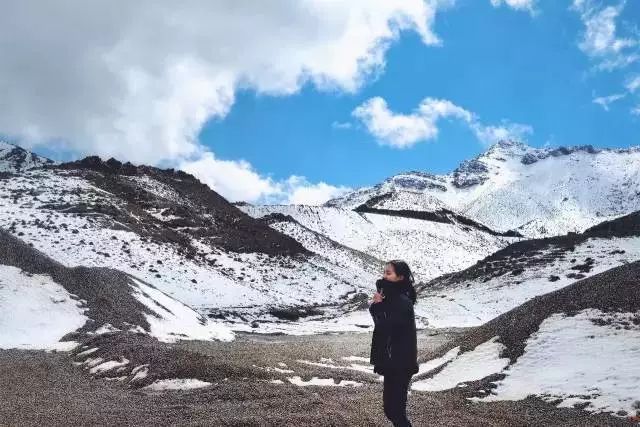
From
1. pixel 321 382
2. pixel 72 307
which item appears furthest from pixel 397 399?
pixel 72 307

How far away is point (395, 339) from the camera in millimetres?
7723

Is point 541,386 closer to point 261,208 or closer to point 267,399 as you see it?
point 267,399

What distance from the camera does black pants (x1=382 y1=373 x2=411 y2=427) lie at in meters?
7.58

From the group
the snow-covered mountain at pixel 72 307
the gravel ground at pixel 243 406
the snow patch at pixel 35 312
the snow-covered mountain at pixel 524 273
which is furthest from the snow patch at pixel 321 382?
the snow-covered mountain at pixel 524 273

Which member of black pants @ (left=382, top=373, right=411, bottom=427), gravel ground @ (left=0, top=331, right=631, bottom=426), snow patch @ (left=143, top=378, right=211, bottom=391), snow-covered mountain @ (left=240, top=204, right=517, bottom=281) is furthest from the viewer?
snow-covered mountain @ (left=240, top=204, right=517, bottom=281)

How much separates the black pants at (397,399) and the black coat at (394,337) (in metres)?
0.10

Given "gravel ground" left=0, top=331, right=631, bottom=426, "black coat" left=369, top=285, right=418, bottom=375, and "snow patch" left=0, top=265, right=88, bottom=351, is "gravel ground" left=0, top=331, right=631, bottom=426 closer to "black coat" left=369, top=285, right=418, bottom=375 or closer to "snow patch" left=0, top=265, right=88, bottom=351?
"black coat" left=369, top=285, right=418, bottom=375

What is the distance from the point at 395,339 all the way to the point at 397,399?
0.83 meters

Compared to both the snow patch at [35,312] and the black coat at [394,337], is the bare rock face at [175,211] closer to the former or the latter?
the snow patch at [35,312]

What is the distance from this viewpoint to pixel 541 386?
42.4 ft

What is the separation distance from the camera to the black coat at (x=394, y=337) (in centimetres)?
760

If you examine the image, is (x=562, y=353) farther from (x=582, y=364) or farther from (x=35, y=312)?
(x=35, y=312)

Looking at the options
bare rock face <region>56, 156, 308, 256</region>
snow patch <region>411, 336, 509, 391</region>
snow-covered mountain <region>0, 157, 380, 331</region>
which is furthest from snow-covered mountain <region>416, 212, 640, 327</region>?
snow patch <region>411, 336, 509, 391</region>

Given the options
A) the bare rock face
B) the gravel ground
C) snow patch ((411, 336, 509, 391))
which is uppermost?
the bare rock face
